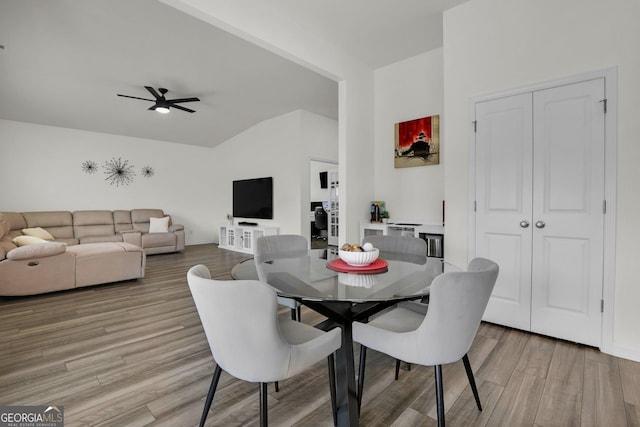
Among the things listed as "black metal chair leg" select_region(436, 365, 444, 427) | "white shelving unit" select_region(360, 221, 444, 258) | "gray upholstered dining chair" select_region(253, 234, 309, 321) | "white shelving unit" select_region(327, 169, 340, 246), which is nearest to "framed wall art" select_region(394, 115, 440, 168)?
"white shelving unit" select_region(360, 221, 444, 258)

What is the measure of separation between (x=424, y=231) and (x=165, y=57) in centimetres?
396

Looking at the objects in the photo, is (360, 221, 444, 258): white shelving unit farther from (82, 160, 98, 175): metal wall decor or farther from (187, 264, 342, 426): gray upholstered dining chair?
(82, 160, 98, 175): metal wall decor

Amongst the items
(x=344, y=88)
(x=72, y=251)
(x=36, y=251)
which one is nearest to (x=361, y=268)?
(x=344, y=88)

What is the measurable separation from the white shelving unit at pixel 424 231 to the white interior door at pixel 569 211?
0.96 m

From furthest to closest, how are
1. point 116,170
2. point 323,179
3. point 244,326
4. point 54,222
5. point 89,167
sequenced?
point 323,179 → point 116,170 → point 89,167 → point 54,222 → point 244,326

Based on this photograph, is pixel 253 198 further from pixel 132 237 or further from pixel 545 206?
pixel 545 206

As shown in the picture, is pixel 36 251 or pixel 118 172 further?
pixel 118 172

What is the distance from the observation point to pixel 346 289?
4.66 ft

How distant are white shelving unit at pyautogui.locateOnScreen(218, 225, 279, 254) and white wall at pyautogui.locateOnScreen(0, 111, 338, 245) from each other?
287 mm

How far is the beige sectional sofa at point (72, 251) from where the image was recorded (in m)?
3.33

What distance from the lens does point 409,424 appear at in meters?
1.45

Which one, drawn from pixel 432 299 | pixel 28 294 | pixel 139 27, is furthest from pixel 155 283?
pixel 432 299

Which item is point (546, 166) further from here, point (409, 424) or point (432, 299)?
point (409, 424)

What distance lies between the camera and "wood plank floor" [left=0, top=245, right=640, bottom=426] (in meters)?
1.51
